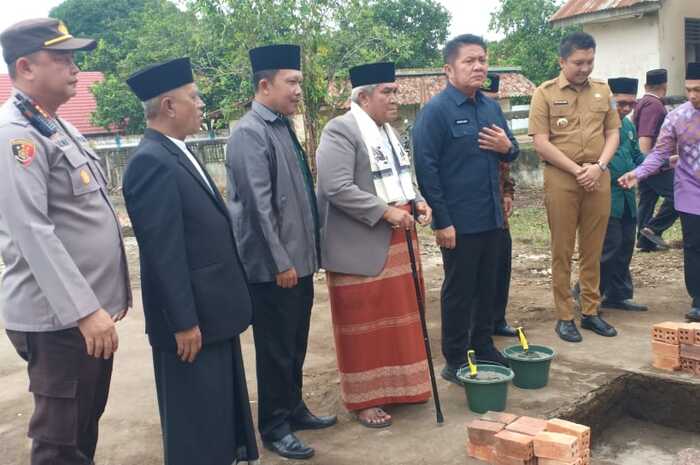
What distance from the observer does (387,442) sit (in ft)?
12.0

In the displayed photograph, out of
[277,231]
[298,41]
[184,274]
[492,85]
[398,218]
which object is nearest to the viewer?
[184,274]

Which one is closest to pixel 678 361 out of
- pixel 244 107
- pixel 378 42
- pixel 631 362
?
pixel 631 362

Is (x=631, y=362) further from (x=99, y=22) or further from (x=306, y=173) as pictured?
(x=99, y=22)

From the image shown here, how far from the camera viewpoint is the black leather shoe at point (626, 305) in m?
5.79

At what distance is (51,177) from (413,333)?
7.03ft

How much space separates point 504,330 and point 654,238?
328 cm

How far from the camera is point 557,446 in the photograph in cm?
319

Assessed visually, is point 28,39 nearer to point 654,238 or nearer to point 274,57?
point 274,57

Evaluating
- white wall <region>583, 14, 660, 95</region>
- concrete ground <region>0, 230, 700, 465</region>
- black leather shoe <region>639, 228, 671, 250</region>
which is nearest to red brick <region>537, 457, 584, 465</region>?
concrete ground <region>0, 230, 700, 465</region>

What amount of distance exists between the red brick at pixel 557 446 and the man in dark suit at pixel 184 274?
1.41 meters

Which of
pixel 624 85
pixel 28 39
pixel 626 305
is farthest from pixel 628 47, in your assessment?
pixel 28 39

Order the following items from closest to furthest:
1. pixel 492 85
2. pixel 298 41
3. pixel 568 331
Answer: pixel 568 331
pixel 492 85
pixel 298 41

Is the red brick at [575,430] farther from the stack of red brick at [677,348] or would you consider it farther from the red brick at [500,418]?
the stack of red brick at [677,348]

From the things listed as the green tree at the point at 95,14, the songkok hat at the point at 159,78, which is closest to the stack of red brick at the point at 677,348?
the songkok hat at the point at 159,78
